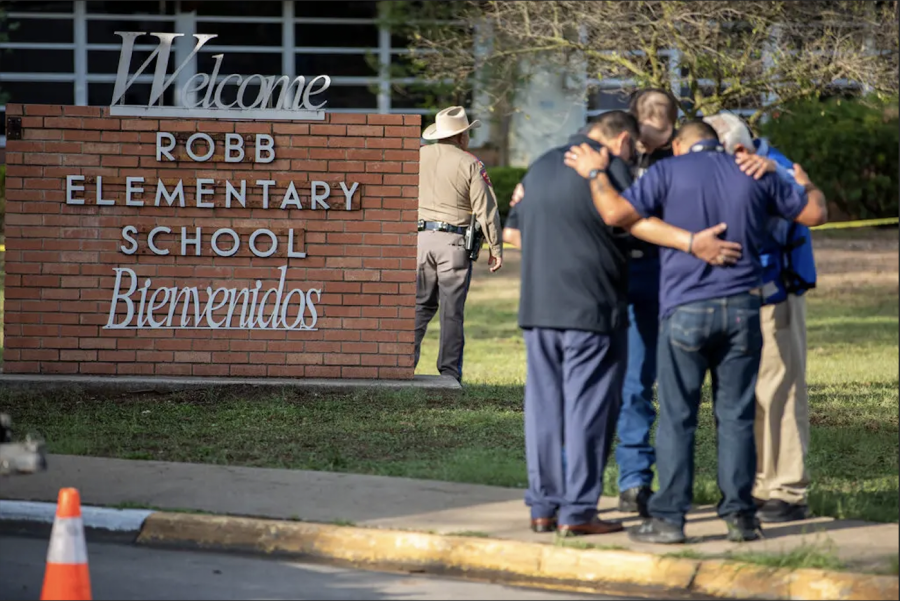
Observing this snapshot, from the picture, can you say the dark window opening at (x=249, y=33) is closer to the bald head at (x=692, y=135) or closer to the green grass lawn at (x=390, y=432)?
the green grass lawn at (x=390, y=432)

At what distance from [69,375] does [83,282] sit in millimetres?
694

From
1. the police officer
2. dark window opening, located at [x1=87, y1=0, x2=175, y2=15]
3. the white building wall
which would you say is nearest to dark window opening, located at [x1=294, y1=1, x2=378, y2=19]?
dark window opening, located at [x1=87, y1=0, x2=175, y2=15]

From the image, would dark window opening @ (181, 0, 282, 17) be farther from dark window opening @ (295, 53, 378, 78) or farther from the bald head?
the bald head

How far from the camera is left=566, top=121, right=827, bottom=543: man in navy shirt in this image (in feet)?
20.0

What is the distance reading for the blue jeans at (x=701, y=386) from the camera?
20.0 ft

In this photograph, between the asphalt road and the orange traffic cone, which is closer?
the orange traffic cone

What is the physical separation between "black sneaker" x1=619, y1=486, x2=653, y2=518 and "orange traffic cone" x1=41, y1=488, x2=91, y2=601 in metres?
2.66

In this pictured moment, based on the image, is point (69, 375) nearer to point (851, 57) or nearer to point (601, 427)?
point (601, 427)

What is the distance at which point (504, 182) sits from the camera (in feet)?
89.2

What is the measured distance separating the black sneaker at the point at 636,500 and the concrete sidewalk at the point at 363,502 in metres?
0.07

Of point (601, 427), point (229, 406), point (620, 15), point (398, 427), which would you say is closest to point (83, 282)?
point (229, 406)

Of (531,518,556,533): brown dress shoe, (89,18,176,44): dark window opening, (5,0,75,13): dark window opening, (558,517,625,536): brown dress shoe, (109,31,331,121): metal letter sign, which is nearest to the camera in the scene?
(558,517,625,536): brown dress shoe

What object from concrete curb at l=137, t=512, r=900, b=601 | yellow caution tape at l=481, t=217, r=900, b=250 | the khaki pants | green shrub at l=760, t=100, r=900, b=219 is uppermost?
green shrub at l=760, t=100, r=900, b=219

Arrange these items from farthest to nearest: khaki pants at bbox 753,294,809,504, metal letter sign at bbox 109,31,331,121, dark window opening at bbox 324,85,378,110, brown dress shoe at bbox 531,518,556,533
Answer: dark window opening at bbox 324,85,378,110
metal letter sign at bbox 109,31,331,121
khaki pants at bbox 753,294,809,504
brown dress shoe at bbox 531,518,556,533
